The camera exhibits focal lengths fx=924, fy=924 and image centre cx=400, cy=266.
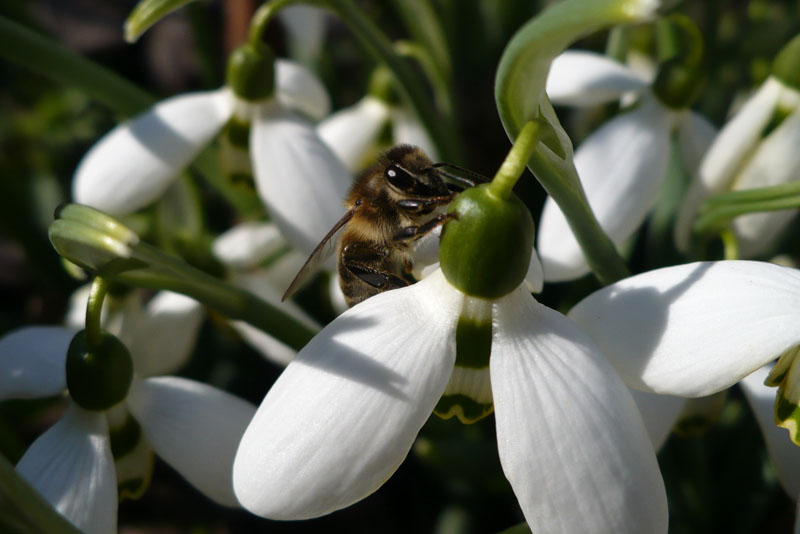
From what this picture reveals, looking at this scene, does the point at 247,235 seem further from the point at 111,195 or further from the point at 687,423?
the point at 687,423

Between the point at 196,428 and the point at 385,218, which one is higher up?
the point at 385,218

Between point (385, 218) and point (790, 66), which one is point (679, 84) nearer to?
point (790, 66)

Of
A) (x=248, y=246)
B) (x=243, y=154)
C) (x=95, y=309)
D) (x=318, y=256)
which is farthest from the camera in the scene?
(x=248, y=246)

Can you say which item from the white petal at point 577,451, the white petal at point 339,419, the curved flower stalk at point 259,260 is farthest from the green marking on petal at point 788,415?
the curved flower stalk at point 259,260

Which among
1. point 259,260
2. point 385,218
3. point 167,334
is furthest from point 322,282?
point 385,218

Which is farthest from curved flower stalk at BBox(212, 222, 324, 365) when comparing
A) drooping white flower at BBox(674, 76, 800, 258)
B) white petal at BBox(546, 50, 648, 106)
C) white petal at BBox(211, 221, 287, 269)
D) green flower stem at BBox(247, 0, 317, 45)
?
drooping white flower at BBox(674, 76, 800, 258)

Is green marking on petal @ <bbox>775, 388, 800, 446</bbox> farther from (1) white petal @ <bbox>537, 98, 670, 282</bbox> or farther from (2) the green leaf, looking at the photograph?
(2) the green leaf

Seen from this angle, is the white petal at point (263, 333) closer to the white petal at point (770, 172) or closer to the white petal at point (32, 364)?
the white petal at point (32, 364)
